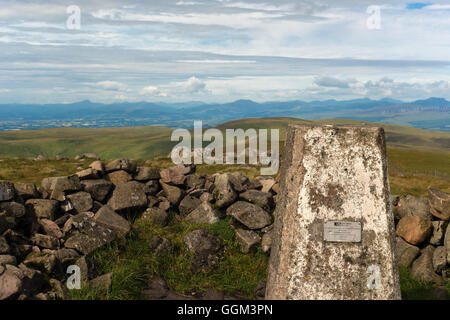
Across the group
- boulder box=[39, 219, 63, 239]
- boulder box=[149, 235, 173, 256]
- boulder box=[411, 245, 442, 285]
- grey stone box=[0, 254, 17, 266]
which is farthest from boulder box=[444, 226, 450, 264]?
grey stone box=[0, 254, 17, 266]

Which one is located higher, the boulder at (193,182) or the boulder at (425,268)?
the boulder at (193,182)

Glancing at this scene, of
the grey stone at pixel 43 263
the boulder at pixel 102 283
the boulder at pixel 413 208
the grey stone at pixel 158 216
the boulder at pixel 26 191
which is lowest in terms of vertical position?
the boulder at pixel 102 283

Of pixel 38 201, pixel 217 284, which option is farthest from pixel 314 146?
pixel 38 201

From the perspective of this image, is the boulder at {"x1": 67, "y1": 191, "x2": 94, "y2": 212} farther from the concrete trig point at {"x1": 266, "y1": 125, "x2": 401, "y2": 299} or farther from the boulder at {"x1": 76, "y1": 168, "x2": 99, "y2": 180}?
the concrete trig point at {"x1": 266, "y1": 125, "x2": 401, "y2": 299}

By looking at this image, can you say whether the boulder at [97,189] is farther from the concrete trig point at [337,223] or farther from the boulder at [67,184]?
the concrete trig point at [337,223]

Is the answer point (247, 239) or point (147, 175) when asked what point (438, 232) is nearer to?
point (247, 239)

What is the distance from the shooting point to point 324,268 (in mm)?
7066

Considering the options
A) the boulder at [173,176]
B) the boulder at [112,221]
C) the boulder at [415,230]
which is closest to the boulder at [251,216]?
the boulder at [173,176]

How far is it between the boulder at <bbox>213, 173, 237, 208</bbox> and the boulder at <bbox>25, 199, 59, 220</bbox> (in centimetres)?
515

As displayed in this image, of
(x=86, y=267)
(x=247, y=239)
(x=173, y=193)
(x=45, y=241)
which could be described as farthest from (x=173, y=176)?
(x=86, y=267)

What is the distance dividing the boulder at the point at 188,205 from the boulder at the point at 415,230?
6.51m

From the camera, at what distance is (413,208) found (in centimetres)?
1205

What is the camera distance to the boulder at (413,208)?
11.9 m

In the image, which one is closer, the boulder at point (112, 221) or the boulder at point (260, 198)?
the boulder at point (112, 221)
